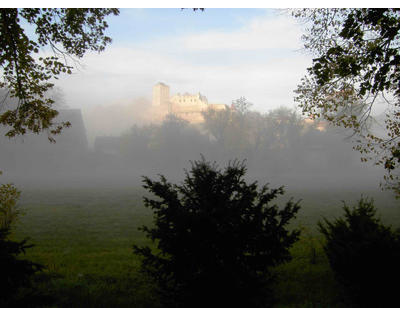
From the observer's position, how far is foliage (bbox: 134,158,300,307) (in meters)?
3.88

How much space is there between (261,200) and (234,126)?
6596 cm

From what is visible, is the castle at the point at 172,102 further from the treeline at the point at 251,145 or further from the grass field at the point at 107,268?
the grass field at the point at 107,268

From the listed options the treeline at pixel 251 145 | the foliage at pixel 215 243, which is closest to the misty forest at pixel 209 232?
the foliage at pixel 215 243

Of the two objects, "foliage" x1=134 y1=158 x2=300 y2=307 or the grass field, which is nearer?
"foliage" x1=134 y1=158 x2=300 y2=307

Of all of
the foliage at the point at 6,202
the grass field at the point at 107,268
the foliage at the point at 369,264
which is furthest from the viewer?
the foliage at the point at 6,202

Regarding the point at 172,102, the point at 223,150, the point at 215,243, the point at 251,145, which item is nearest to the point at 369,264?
the point at 215,243

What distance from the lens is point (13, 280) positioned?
403 cm

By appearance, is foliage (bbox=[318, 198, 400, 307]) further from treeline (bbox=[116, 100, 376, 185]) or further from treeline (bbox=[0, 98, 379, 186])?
treeline (bbox=[116, 100, 376, 185])

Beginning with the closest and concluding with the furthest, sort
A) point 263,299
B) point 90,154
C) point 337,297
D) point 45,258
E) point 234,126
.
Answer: point 263,299 → point 337,297 → point 45,258 → point 234,126 → point 90,154

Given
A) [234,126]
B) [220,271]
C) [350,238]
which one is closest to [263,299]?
[220,271]

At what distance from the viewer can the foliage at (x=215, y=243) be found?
12.7 feet

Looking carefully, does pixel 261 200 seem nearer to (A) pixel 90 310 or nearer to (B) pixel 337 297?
(B) pixel 337 297

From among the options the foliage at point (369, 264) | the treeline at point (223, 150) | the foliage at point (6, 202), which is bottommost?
the foliage at point (369, 264)

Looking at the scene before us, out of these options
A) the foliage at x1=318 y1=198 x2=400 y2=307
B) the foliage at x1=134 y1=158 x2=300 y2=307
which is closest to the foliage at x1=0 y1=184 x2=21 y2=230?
the foliage at x1=134 y1=158 x2=300 y2=307
